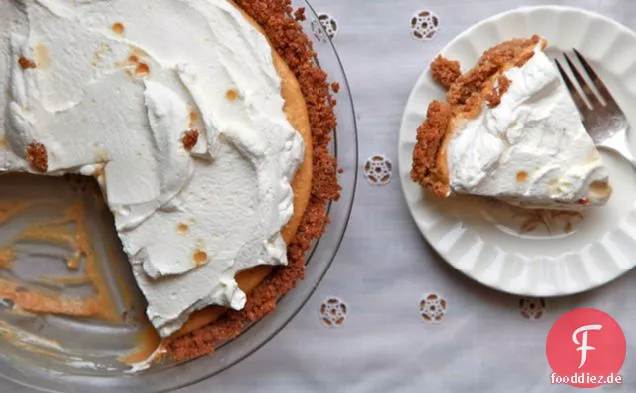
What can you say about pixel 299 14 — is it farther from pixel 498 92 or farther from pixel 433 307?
pixel 433 307

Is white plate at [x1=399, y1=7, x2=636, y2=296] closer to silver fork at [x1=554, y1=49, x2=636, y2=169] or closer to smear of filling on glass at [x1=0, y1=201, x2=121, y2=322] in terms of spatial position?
silver fork at [x1=554, y1=49, x2=636, y2=169]

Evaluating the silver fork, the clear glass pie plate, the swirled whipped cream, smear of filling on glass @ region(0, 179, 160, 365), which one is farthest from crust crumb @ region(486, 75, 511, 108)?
smear of filling on glass @ region(0, 179, 160, 365)

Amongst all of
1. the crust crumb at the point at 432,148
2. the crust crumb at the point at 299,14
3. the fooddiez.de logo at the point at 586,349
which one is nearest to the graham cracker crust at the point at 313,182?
the crust crumb at the point at 299,14

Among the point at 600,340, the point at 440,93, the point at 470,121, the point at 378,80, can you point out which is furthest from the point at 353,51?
the point at 600,340

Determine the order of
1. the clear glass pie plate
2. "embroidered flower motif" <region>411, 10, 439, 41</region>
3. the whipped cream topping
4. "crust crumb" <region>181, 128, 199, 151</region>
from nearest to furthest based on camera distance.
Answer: "crust crumb" <region>181, 128, 199, 151</region>, the whipped cream topping, the clear glass pie plate, "embroidered flower motif" <region>411, 10, 439, 41</region>

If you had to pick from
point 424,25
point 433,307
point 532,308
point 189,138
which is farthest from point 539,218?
point 189,138

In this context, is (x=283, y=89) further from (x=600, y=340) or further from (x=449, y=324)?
(x=600, y=340)
